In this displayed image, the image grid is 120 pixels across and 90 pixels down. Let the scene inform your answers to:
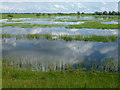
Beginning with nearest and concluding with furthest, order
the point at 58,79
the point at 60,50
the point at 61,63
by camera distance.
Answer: the point at 58,79
the point at 61,63
the point at 60,50

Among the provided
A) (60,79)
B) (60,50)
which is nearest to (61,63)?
(60,79)

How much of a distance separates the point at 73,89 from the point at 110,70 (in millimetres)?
5326

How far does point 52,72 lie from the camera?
13266mm

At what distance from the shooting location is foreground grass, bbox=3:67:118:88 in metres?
10.4

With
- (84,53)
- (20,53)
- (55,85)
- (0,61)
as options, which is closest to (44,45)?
(20,53)

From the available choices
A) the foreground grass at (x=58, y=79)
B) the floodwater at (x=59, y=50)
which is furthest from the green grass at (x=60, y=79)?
the floodwater at (x=59, y=50)

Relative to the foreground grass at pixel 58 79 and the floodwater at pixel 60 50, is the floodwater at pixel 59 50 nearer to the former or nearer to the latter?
the floodwater at pixel 60 50

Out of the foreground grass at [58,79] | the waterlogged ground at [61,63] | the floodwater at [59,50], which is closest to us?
the foreground grass at [58,79]

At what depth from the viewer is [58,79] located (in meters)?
11.6

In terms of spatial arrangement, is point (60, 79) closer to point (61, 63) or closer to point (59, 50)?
point (61, 63)

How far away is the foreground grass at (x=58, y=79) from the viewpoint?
10445 millimetres

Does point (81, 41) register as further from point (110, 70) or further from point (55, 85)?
point (55, 85)

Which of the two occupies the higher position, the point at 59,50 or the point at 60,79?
the point at 59,50

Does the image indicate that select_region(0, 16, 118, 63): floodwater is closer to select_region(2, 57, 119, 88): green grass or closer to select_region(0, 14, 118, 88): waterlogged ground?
select_region(0, 14, 118, 88): waterlogged ground
